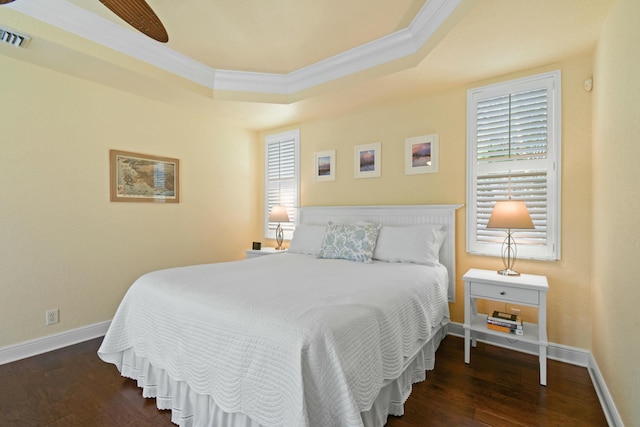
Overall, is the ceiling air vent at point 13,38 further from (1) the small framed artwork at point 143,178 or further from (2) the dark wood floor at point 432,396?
Answer: (2) the dark wood floor at point 432,396

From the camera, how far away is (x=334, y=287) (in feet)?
6.24

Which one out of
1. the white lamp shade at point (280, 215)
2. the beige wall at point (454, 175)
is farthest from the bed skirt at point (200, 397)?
the white lamp shade at point (280, 215)

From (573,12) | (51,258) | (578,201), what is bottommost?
(51,258)

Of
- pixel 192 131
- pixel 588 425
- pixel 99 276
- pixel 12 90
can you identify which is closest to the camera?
pixel 588 425

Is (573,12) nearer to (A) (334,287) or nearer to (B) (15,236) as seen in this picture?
(A) (334,287)

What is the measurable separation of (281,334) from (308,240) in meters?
2.16

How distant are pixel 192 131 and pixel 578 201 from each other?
4.10 m

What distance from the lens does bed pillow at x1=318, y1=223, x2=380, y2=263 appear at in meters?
2.89

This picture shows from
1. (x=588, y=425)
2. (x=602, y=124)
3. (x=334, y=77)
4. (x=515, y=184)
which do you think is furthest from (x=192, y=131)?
(x=588, y=425)

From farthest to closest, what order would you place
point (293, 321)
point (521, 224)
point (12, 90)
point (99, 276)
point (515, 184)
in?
point (99, 276) → point (515, 184) → point (12, 90) → point (521, 224) → point (293, 321)

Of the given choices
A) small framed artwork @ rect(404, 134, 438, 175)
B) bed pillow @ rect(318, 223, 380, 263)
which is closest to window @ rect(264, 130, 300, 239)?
bed pillow @ rect(318, 223, 380, 263)

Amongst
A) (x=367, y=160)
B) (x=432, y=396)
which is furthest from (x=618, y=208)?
(x=367, y=160)

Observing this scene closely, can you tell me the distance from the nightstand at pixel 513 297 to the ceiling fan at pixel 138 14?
110 inches

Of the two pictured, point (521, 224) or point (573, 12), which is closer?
point (573, 12)
